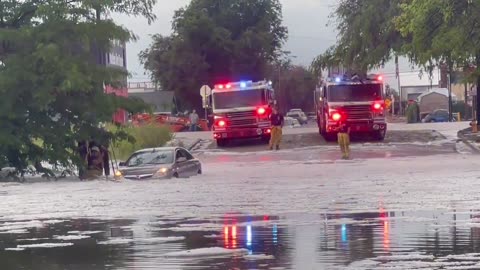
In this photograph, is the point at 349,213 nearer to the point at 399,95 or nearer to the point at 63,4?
the point at 63,4

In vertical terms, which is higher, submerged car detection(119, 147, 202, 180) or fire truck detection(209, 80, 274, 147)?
fire truck detection(209, 80, 274, 147)

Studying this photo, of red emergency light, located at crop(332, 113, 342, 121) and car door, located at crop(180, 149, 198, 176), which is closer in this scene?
car door, located at crop(180, 149, 198, 176)

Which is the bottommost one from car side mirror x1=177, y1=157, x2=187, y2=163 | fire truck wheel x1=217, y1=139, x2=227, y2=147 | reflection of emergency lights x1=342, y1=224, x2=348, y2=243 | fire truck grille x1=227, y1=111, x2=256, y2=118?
reflection of emergency lights x1=342, y1=224, x2=348, y2=243

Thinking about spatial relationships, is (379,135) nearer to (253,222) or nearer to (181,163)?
(181,163)

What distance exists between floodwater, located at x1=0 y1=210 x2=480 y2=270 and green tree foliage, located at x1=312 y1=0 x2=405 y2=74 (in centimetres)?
3457

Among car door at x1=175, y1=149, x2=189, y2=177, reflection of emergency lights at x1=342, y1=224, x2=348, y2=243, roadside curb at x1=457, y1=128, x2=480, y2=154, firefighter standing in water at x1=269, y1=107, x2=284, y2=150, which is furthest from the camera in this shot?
firefighter standing in water at x1=269, y1=107, x2=284, y2=150

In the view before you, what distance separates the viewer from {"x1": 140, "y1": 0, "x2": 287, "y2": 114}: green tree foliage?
90250 millimetres

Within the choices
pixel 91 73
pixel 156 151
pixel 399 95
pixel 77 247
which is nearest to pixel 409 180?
pixel 156 151

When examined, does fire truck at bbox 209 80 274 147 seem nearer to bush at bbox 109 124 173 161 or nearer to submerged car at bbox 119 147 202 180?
bush at bbox 109 124 173 161

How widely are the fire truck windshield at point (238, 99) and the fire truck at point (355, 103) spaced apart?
3.19 meters

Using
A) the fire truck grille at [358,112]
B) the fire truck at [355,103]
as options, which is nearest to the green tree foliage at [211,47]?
the fire truck at [355,103]

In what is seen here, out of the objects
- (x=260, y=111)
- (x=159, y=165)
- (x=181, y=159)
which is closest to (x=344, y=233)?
(x=159, y=165)

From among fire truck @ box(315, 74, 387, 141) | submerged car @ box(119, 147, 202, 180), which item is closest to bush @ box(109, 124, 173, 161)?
fire truck @ box(315, 74, 387, 141)

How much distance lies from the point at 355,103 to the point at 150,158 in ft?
58.6
